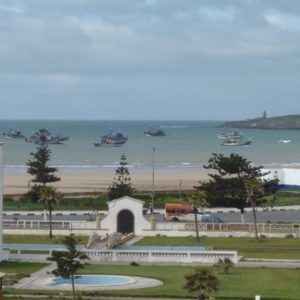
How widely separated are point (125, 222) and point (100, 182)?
53.7 meters

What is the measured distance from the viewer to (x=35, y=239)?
189 ft

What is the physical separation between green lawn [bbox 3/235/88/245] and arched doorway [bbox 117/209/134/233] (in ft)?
10.3

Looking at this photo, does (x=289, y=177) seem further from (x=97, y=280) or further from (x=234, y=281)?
(x=97, y=280)

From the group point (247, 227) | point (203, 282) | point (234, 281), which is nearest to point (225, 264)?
point (234, 281)

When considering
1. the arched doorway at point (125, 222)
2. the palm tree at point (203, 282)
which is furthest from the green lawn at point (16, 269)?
the arched doorway at point (125, 222)

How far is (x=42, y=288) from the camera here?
38062mm

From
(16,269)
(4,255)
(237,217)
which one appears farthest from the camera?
(237,217)

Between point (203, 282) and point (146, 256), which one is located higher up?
point (146, 256)

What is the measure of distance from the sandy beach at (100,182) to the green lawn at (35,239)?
3930 centimetres

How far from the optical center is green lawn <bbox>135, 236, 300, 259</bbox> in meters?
49.6

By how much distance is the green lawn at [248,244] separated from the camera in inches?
1954

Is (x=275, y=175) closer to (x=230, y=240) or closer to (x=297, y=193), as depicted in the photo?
(x=297, y=193)

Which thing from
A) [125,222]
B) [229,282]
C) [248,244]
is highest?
[125,222]

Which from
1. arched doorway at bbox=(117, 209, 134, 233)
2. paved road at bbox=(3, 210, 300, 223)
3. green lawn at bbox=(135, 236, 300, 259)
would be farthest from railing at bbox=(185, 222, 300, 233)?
paved road at bbox=(3, 210, 300, 223)
